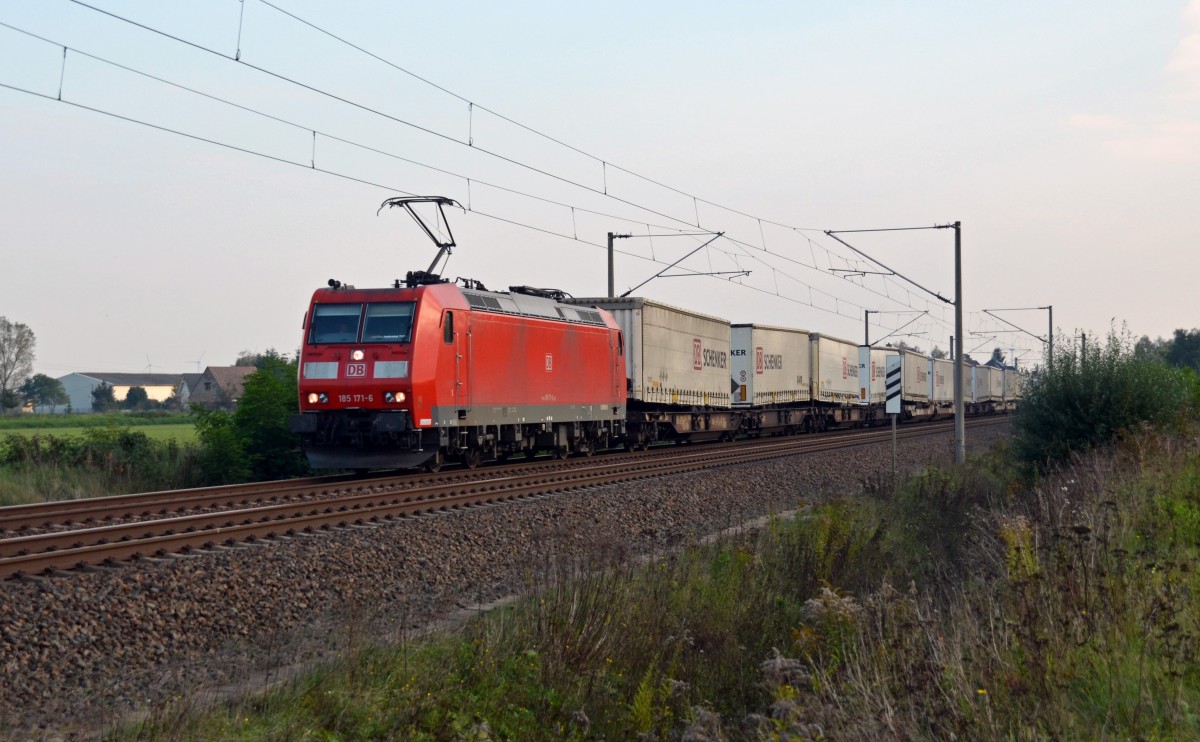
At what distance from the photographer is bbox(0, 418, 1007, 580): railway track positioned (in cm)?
1037

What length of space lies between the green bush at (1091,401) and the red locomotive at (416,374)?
976cm

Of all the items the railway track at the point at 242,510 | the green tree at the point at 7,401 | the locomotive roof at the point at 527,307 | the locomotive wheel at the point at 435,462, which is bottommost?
the railway track at the point at 242,510

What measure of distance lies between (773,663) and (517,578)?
16.9 feet

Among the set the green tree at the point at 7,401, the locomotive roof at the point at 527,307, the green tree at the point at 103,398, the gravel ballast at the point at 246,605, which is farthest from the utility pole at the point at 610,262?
the green tree at the point at 103,398

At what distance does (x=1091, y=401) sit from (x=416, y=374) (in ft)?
40.8

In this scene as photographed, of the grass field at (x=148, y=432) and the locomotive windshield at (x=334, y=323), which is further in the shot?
the grass field at (x=148, y=432)

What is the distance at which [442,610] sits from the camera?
8.88 metres

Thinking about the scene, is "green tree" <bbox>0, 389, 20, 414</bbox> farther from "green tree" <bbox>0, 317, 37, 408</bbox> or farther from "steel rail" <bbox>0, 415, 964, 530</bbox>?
"steel rail" <bbox>0, 415, 964, 530</bbox>

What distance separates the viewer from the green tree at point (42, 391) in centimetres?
9419

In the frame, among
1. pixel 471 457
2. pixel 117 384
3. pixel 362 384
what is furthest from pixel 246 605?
pixel 117 384

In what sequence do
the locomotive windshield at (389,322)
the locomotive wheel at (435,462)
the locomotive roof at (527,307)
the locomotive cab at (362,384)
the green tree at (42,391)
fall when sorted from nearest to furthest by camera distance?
1. the locomotive cab at (362,384)
2. the locomotive windshield at (389,322)
3. the locomotive wheel at (435,462)
4. the locomotive roof at (527,307)
5. the green tree at (42,391)

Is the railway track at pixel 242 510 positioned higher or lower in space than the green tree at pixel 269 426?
lower

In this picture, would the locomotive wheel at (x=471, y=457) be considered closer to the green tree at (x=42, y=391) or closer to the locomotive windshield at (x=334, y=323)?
the locomotive windshield at (x=334, y=323)

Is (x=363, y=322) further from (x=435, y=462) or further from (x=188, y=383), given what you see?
(x=188, y=383)
